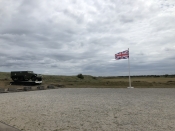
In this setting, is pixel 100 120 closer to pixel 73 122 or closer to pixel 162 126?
pixel 73 122

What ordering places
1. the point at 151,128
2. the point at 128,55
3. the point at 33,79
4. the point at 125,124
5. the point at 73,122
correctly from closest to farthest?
the point at 151,128 < the point at 125,124 < the point at 73,122 < the point at 128,55 < the point at 33,79

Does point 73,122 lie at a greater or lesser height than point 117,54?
lesser

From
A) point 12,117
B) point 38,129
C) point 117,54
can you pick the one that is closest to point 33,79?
point 117,54

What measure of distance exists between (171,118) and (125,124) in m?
1.91

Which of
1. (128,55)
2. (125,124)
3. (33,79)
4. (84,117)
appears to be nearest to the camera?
(125,124)

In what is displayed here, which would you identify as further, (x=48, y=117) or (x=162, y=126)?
(x=48, y=117)

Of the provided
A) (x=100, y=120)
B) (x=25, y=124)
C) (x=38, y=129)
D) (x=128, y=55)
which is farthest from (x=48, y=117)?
(x=128, y=55)

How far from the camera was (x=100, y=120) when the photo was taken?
711 cm

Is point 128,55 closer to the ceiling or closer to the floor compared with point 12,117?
closer to the ceiling

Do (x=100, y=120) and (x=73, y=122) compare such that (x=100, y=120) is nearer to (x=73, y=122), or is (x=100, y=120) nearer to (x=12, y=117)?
(x=73, y=122)

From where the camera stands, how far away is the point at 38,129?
20.5 ft

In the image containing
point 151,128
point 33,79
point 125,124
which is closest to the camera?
point 151,128

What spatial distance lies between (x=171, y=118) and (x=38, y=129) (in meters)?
4.58

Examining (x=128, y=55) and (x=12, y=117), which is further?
(x=128, y=55)
